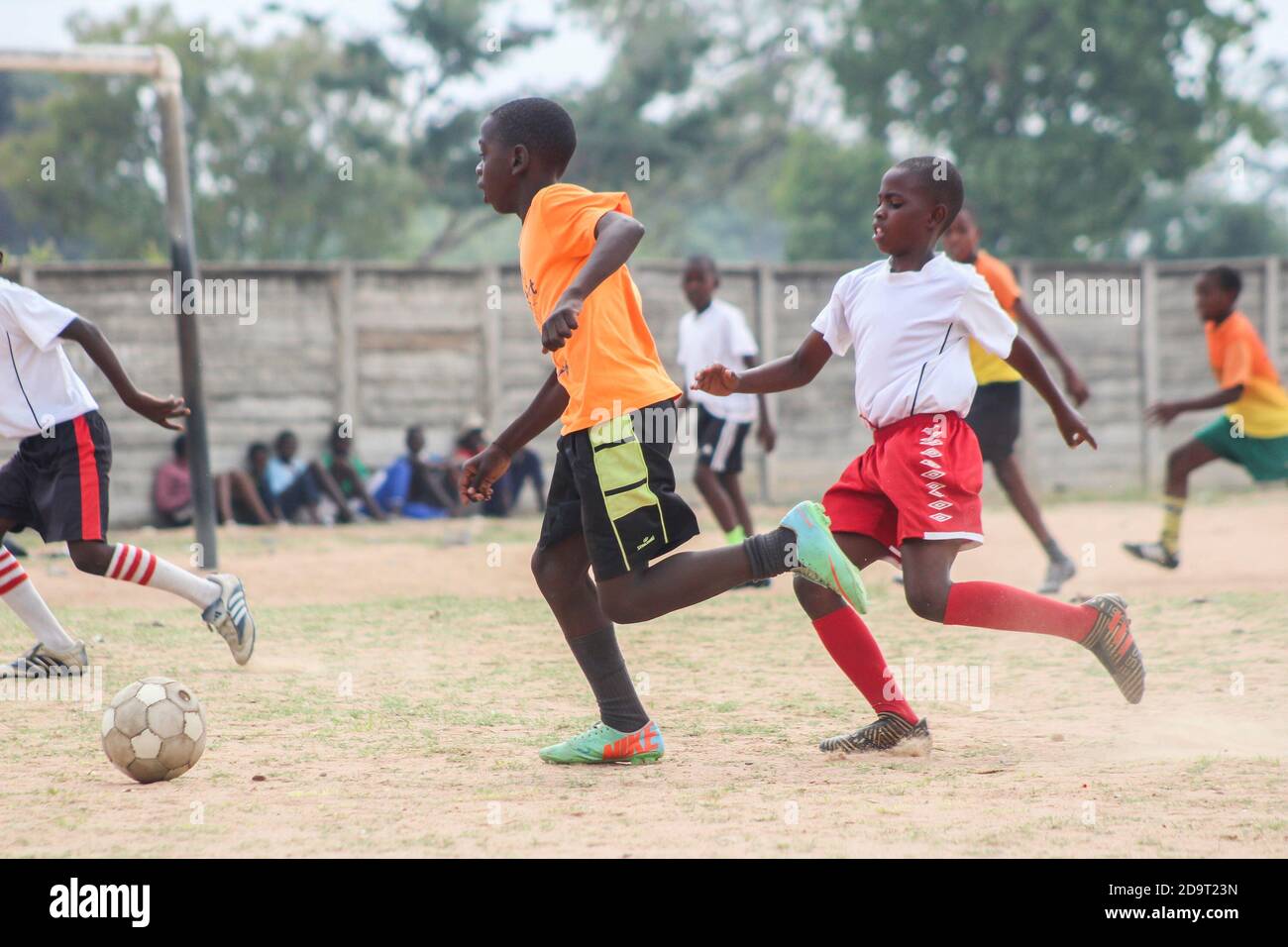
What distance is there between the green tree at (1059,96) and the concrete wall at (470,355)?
9.37 m

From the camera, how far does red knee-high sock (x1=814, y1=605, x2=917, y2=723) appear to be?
14.1 ft

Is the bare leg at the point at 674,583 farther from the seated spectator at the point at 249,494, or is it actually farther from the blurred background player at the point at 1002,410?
the seated spectator at the point at 249,494

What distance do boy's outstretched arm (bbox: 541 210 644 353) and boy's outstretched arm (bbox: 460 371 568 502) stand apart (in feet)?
1.09

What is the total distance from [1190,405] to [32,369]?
18.3 ft

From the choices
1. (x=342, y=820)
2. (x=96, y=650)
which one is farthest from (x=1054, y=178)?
(x=342, y=820)

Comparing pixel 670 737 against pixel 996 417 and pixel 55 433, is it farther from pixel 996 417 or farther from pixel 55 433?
pixel 996 417

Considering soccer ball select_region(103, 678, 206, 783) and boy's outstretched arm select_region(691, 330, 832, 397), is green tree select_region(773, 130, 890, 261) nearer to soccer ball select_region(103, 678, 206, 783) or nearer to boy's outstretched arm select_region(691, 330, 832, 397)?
boy's outstretched arm select_region(691, 330, 832, 397)

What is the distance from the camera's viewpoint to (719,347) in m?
8.20

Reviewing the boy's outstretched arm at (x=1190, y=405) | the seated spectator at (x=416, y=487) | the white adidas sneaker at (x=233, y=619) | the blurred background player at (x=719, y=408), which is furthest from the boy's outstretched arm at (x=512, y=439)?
the seated spectator at (x=416, y=487)

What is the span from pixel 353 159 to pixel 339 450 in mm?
19950

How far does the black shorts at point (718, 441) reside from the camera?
317 inches

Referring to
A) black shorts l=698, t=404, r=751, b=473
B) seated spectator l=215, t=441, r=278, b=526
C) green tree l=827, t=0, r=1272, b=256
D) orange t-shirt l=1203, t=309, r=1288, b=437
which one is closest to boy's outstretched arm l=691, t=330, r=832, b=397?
black shorts l=698, t=404, r=751, b=473

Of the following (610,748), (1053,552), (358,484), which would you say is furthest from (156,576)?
(358,484)

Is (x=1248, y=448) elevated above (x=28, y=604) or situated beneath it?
elevated above
